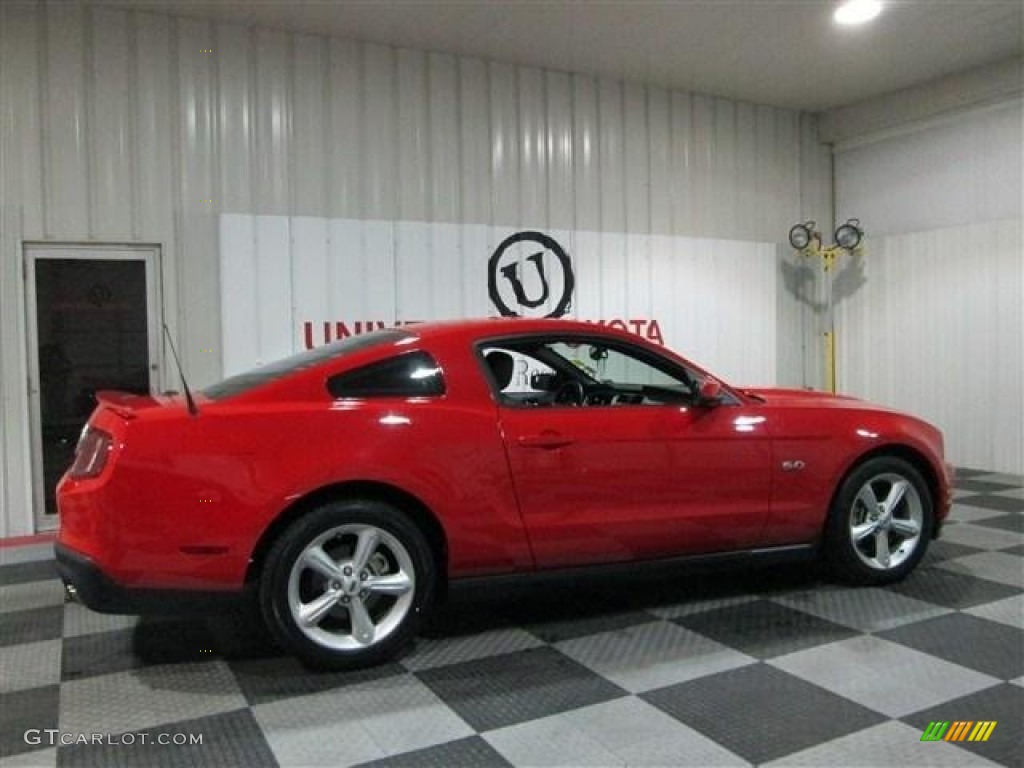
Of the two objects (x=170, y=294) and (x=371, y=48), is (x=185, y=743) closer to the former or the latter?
(x=170, y=294)

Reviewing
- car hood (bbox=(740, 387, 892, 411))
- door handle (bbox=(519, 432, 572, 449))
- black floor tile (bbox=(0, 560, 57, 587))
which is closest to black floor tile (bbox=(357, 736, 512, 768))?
door handle (bbox=(519, 432, 572, 449))

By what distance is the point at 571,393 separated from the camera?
13.5ft

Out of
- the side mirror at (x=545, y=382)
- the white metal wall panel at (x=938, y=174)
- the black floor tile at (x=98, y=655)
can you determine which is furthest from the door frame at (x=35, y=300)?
the white metal wall panel at (x=938, y=174)

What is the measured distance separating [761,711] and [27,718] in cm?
259

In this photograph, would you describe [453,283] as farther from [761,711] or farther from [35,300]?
[761,711]

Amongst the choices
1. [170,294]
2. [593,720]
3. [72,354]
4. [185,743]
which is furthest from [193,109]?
[593,720]

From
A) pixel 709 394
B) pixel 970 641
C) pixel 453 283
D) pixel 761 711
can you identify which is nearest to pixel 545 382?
pixel 709 394

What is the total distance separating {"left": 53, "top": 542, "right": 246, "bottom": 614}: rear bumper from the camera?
302cm

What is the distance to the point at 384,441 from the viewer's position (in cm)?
334

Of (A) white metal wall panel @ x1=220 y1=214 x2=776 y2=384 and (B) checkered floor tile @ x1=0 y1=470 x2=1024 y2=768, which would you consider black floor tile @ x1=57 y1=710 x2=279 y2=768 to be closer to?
(B) checkered floor tile @ x1=0 y1=470 x2=1024 y2=768

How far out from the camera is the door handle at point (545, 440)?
356cm

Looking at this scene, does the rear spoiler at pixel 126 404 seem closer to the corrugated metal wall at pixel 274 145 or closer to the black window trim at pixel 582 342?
the black window trim at pixel 582 342

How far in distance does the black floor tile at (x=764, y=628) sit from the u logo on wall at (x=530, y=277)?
3.86 metres

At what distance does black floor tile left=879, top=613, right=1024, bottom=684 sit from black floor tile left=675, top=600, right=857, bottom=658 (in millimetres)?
272
